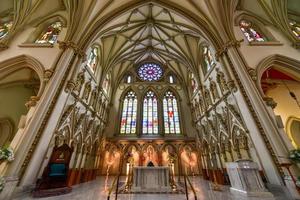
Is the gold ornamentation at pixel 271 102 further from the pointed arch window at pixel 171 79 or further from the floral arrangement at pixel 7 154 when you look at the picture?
the pointed arch window at pixel 171 79

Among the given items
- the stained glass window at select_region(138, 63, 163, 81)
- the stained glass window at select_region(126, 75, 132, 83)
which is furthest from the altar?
the stained glass window at select_region(138, 63, 163, 81)

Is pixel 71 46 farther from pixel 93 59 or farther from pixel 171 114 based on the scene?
pixel 171 114

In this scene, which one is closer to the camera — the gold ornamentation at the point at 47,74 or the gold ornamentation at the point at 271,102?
the gold ornamentation at the point at 271,102

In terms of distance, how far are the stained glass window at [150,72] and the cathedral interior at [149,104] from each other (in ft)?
8.39

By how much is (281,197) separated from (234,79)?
5.19 metres

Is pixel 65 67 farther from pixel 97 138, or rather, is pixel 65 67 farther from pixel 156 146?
pixel 156 146

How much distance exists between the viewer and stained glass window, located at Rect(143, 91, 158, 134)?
15.3m

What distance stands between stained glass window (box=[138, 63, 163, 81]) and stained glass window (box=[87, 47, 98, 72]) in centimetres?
724

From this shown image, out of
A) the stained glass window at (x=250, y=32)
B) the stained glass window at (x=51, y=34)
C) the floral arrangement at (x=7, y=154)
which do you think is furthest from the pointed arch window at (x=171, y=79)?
the floral arrangement at (x=7, y=154)

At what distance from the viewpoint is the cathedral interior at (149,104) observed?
5.19 meters

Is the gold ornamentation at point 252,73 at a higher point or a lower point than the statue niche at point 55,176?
higher

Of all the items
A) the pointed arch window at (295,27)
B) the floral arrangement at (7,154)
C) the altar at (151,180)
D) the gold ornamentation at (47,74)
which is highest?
the pointed arch window at (295,27)

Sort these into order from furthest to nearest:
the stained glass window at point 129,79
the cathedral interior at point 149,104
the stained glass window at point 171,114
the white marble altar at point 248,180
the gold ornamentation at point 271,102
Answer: the stained glass window at point 129,79
the stained glass window at point 171,114
the gold ornamentation at point 271,102
the cathedral interior at point 149,104
the white marble altar at point 248,180

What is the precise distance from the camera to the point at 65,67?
706 cm
